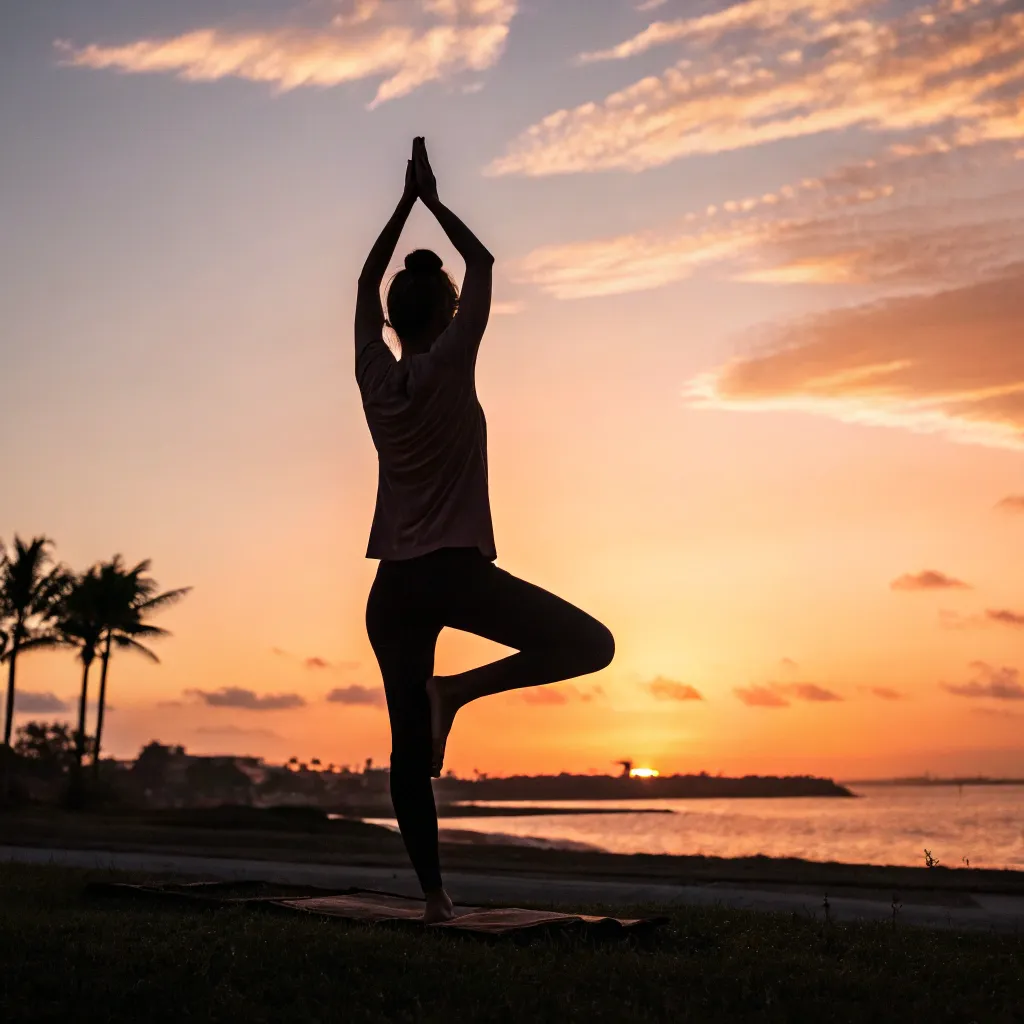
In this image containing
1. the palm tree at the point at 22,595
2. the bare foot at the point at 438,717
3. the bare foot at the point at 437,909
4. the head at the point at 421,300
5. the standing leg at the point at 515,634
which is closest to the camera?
the standing leg at the point at 515,634

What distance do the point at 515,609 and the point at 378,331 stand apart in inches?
56.2

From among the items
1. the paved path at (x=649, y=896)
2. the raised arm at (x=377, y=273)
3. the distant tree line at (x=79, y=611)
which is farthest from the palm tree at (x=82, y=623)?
the raised arm at (x=377, y=273)

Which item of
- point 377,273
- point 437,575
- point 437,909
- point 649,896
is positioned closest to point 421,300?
point 377,273

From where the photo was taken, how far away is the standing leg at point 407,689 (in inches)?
194

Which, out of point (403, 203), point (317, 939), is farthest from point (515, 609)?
point (403, 203)

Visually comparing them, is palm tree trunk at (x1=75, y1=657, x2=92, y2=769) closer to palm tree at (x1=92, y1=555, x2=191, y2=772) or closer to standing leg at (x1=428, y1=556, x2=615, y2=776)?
palm tree at (x1=92, y1=555, x2=191, y2=772)

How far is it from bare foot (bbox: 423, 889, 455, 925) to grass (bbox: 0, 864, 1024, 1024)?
0.22 m

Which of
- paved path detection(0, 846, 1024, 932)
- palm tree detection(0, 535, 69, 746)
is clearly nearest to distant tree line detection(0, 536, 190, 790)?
palm tree detection(0, 535, 69, 746)

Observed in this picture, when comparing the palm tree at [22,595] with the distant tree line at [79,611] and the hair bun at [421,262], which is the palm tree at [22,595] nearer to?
the distant tree line at [79,611]

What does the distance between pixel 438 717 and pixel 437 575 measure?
0.57 meters

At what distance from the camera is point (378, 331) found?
535 centimetres

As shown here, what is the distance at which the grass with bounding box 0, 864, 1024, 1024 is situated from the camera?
3.75 metres

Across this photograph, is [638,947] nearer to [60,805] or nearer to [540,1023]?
[540,1023]

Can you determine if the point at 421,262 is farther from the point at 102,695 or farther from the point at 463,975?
the point at 102,695
